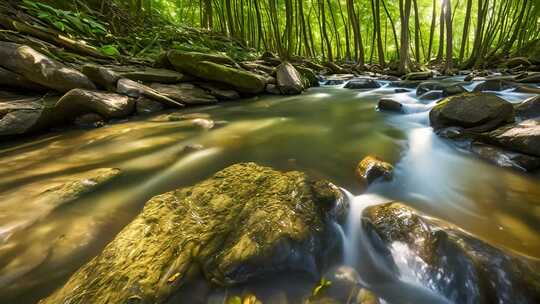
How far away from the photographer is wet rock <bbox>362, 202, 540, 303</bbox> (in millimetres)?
1503

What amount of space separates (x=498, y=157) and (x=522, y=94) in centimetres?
472

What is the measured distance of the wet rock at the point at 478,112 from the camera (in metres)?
3.68

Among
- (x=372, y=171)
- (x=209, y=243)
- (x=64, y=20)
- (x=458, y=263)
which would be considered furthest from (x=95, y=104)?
(x=458, y=263)

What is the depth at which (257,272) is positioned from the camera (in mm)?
1678

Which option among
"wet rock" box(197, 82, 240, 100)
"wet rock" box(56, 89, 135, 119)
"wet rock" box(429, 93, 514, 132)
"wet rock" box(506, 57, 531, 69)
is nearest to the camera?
"wet rock" box(429, 93, 514, 132)

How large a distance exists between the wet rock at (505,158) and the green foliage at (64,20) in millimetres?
8754

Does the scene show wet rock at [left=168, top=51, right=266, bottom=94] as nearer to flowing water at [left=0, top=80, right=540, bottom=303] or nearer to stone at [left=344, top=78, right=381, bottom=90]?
flowing water at [left=0, top=80, right=540, bottom=303]

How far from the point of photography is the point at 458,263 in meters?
1.64

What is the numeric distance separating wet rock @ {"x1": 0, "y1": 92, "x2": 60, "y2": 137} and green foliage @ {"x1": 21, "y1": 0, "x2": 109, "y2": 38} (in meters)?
2.73

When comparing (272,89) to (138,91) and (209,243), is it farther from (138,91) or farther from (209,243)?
(209,243)

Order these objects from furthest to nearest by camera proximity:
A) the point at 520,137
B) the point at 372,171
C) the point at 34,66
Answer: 1. the point at 34,66
2. the point at 520,137
3. the point at 372,171

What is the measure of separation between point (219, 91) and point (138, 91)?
2143 mm

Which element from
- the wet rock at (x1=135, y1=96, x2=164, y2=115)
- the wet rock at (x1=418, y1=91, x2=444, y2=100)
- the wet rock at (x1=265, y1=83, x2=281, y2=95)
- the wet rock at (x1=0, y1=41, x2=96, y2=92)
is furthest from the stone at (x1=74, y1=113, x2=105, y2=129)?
the wet rock at (x1=418, y1=91, x2=444, y2=100)

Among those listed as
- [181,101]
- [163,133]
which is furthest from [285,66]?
[163,133]
